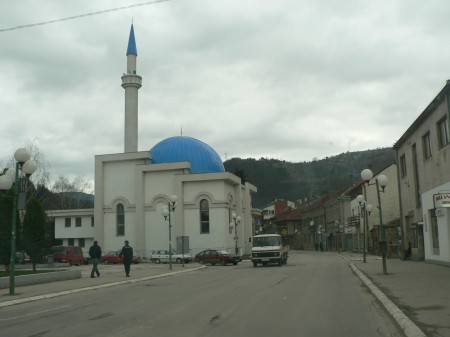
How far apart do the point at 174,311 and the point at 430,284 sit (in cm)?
892

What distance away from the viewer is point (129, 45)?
58.6m

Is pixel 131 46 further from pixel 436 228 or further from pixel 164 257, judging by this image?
pixel 436 228

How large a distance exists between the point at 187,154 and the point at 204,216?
8752 mm

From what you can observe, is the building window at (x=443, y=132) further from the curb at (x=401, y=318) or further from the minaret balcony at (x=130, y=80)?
the minaret balcony at (x=130, y=80)

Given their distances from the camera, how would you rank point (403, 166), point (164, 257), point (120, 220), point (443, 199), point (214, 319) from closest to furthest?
point (214, 319) → point (443, 199) → point (403, 166) → point (164, 257) → point (120, 220)

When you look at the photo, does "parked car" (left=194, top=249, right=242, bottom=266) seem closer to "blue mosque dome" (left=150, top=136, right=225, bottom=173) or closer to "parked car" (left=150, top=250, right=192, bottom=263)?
"parked car" (left=150, top=250, right=192, bottom=263)

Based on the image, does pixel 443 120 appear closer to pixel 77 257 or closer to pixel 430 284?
pixel 430 284

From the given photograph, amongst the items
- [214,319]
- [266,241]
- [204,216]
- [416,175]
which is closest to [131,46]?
[204,216]

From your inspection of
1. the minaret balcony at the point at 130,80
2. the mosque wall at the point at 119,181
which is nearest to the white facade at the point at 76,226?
the mosque wall at the point at 119,181

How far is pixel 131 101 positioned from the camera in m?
56.4

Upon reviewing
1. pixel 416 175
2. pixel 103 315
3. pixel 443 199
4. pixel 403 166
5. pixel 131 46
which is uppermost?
pixel 131 46

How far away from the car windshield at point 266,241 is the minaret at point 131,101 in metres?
26.1

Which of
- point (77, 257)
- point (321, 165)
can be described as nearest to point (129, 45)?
point (77, 257)

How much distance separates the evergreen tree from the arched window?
22636mm
